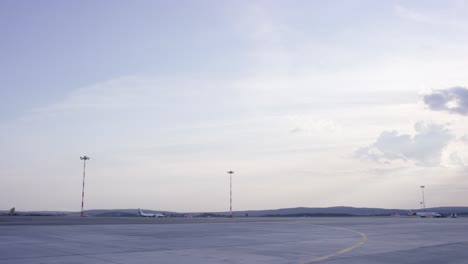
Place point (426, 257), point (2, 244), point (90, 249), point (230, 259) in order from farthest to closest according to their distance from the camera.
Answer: point (2, 244), point (90, 249), point (426, 257), point (230, 259)

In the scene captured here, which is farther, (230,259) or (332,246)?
(332,246)

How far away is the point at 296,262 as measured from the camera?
51.8 ft

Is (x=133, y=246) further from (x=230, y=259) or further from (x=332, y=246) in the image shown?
(x=332, y=246)

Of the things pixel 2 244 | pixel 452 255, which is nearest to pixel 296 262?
pixel 452 255

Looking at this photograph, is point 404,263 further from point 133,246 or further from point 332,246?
point 133,246

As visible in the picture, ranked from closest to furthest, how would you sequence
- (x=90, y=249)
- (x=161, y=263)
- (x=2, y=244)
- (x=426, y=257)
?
1. (x=161, y=263)
2. (x=426, y=257)
3. (x=90, y=249)
4. (x=2, y=244)

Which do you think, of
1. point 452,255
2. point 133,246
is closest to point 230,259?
point 133,246

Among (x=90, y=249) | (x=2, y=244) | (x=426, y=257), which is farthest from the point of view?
(x=2, y=244)

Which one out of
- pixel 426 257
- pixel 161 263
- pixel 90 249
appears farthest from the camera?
pixel 90 249

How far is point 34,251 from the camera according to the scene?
18.2 metres

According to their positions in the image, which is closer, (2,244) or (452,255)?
(452,255)

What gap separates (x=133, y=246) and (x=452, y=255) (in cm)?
1426

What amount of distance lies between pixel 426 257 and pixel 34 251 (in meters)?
16.2

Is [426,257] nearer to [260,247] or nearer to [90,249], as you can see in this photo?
[260,247]
